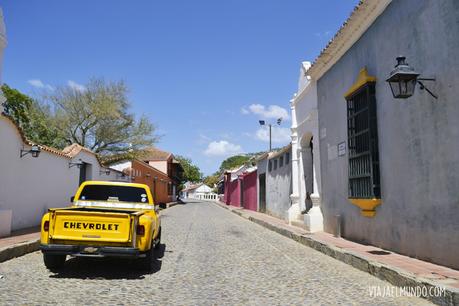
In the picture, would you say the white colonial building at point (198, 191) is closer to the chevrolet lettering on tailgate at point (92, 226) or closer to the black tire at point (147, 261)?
the black tire at point (147, 261)

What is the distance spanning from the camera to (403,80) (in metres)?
6.86

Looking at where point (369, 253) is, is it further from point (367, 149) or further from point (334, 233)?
point (334, 233)

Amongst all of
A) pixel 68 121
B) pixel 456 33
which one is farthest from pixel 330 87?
pixel 68 121

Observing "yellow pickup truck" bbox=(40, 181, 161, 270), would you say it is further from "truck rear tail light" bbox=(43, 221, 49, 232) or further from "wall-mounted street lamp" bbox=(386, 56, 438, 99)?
"wall-mounted street lamp" bbox=(386, 56, 438, 99)

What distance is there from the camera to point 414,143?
25.0 ft

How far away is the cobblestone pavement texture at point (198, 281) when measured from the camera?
5422mm

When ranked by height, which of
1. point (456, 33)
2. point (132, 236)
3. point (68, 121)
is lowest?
point (132, 236)

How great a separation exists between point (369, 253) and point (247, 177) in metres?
28.6

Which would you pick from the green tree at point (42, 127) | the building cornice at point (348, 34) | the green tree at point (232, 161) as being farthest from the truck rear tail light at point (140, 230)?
the green tree at point (232, 161)

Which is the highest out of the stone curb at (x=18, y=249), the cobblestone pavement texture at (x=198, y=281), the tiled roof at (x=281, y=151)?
the tiled roof at (x=281, y=151)

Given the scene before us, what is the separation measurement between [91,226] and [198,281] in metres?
1.95

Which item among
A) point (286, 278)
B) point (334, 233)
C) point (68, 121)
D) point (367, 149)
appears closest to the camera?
point (286, 278)

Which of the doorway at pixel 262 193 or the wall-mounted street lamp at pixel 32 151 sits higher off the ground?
the wall-mounted street lamp at pixel 32 151

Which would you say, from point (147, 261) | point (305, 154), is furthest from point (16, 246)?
point (305, 154)
